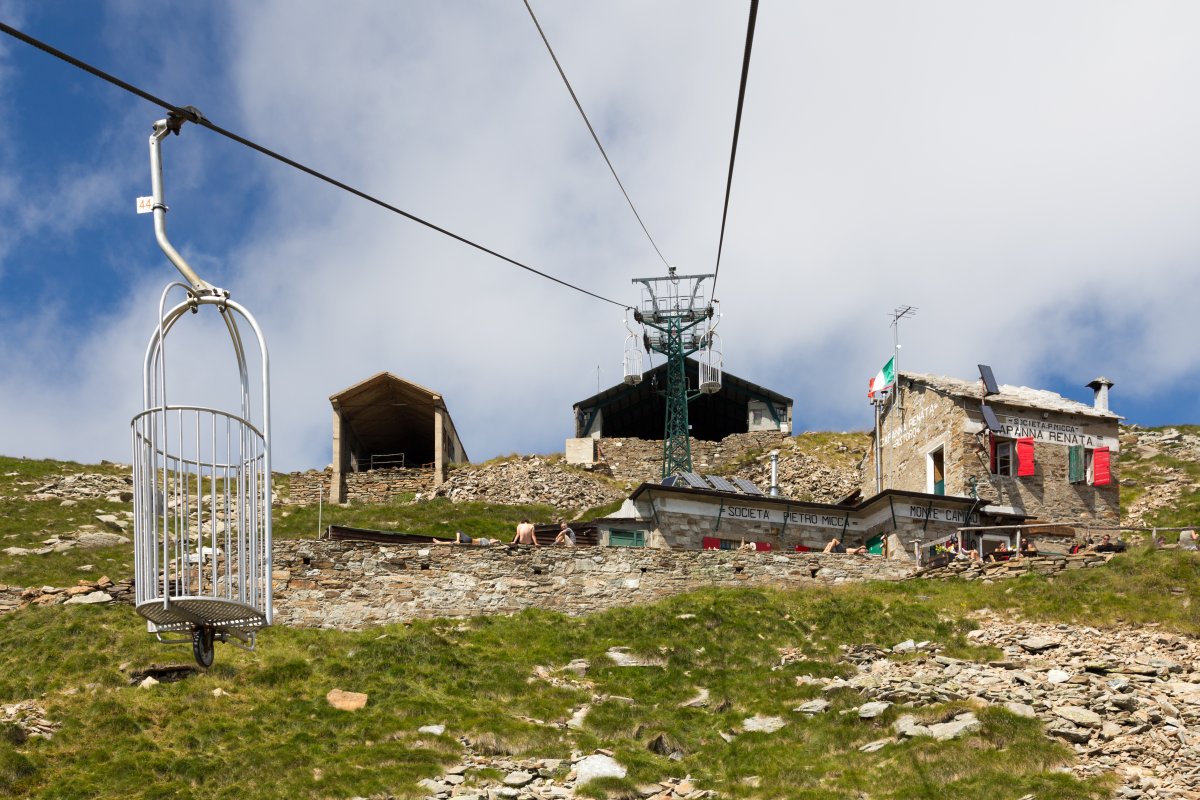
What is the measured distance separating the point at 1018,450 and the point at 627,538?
13.5m

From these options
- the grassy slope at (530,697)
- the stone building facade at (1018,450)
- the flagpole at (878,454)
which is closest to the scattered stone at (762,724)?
the grassy slope at (530,697)

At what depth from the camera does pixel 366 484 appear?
179 ft

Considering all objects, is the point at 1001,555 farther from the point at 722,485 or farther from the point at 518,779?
the point at 518,779

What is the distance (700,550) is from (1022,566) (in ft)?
26.8

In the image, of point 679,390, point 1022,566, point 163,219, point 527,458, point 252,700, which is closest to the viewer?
point 163,219

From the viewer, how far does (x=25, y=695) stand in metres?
26.8

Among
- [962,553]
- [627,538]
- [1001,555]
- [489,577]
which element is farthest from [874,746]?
[627,538]

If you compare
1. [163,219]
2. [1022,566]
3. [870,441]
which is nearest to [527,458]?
[870,441]

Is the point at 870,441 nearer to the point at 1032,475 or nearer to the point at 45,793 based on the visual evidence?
the point at 1032,475

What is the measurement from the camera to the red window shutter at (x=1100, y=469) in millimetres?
44281

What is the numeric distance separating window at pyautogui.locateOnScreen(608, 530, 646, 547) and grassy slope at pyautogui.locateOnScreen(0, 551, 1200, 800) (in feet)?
14.3

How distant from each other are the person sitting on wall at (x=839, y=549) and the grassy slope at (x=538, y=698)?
7.33 ft

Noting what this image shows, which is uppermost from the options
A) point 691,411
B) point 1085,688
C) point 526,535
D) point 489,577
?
point 691,411

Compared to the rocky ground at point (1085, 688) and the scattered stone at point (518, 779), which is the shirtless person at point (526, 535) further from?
the scattered stone at point (518, 779)
